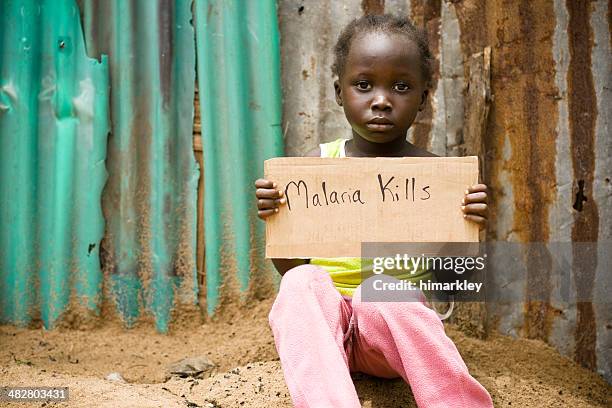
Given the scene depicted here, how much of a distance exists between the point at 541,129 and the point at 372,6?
862 millimetres

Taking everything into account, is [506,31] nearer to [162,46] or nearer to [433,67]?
[433,67]

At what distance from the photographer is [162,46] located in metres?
2.90

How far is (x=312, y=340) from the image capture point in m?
1.83

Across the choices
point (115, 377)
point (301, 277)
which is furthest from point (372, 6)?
point (115, 377)

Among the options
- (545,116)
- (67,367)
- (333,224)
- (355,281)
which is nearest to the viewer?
(333,224)

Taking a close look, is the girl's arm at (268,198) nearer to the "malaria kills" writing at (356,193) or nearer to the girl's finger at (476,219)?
the "malaria kills" writing at (356,193)

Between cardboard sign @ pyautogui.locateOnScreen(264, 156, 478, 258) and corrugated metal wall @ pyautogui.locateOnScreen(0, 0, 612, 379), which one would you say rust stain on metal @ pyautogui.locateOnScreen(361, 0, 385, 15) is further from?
cardboard sign @ pyautogui.locateOnScreen(264, 156, 478, 258)

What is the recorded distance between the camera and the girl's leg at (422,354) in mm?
1848

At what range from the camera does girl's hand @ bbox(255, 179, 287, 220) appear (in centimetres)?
204

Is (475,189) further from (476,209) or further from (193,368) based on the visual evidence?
(193,368)

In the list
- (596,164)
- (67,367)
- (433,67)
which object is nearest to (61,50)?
(67,367)

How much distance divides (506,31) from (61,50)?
1.81 metres

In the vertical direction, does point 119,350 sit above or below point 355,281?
below

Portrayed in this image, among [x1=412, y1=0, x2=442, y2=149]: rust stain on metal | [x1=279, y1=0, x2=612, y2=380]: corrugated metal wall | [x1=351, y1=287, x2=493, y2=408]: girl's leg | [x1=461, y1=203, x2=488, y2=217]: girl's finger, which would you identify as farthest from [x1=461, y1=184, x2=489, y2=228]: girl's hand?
[x1=412, y1=0, x2=442, y2=149]: rust stain on metal
